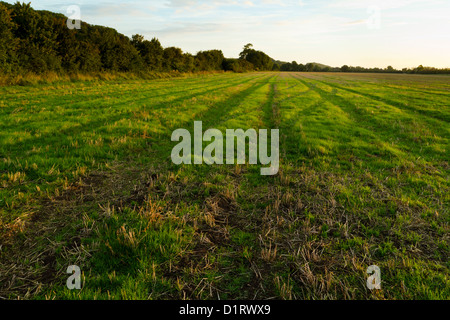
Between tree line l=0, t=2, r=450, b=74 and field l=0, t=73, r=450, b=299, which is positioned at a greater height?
tree line l=0, t=2, r=450, b=74

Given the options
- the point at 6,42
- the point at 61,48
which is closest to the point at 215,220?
the point at 6,42

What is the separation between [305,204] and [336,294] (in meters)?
2.40

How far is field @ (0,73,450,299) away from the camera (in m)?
3.07

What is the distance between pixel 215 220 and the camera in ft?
15.1

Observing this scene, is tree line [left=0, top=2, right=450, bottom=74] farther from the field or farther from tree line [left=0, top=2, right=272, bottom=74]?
the field

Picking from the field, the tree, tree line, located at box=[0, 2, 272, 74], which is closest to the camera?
the field

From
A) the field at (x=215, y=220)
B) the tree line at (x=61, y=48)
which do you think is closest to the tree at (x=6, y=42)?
the tree line at (x=61, y=48)

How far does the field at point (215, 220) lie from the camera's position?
3074 millimetres

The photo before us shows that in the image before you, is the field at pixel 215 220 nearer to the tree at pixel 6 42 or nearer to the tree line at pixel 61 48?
the tree at pixel 6 42

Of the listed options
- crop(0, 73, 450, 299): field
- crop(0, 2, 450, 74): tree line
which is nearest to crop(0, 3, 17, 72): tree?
crop(0, 2, 450, 74): tree line

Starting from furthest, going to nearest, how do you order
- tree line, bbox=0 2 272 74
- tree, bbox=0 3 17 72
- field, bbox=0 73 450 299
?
tree line, bbox=0 2 272 74, tree, bbox=0 3 17 72, field, bbox=0 73 450 299

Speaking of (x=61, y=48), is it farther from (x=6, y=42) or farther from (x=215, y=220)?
(x=215, y=220)

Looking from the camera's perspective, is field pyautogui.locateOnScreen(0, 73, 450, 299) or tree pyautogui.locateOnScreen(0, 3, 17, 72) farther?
tree pyautogui.locateOnScreen(0, 3, 17, 72)
